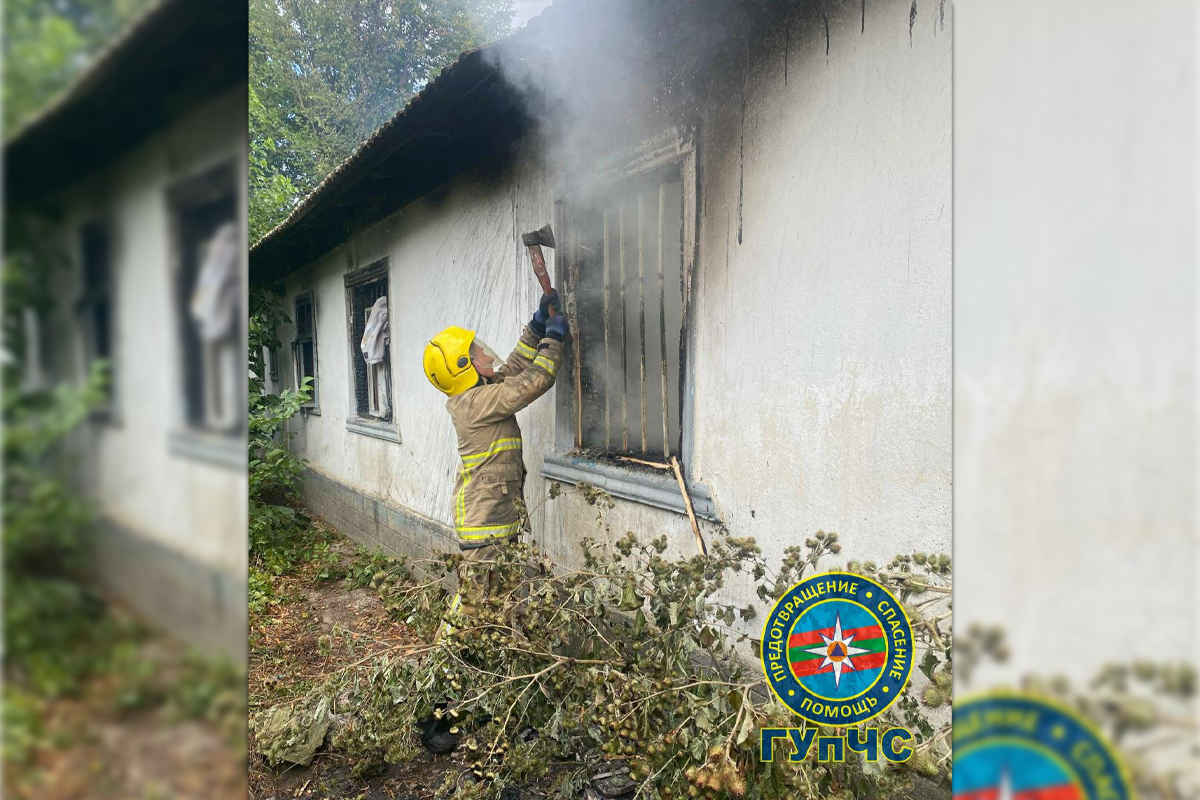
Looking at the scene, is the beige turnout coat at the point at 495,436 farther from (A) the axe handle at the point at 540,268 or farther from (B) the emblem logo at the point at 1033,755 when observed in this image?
(B) the emblem logo at the point at 1033,755

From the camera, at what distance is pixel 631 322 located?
3.56 meters

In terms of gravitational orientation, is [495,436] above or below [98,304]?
below

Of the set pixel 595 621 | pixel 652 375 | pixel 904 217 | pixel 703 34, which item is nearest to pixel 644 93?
pixel 703 34

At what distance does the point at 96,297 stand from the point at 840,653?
1.76m

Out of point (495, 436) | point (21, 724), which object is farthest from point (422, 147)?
point (21, 724)

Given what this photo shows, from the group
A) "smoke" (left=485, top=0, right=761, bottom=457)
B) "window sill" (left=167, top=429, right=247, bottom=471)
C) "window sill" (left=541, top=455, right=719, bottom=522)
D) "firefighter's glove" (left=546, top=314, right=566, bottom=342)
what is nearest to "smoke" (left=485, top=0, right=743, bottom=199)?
"smoke" (left=485, top=0, right=761, bottom=457)

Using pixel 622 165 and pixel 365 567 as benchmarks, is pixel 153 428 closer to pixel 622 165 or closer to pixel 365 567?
pixel 622 165

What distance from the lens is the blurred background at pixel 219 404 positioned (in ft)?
0.82

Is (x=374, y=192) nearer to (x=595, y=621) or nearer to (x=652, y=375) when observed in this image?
(x=652, y=375)

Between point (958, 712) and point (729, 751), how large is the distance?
161 centimetres

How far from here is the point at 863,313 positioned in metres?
2.25

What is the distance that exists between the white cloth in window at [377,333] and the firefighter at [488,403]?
9.26ft

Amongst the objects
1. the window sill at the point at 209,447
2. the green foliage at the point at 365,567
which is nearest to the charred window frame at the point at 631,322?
the green foliage at the point at 365,567

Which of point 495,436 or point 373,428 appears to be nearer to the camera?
point 495,436
